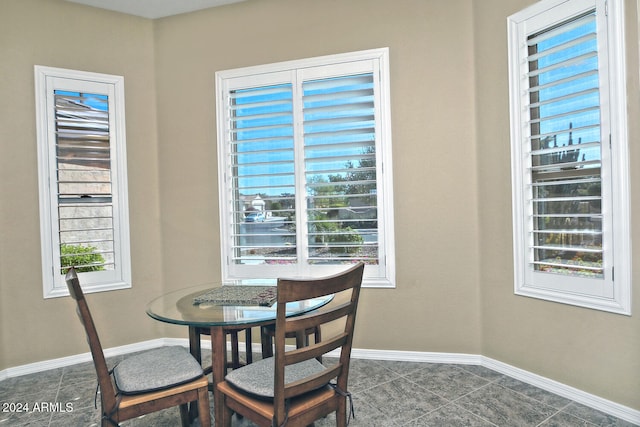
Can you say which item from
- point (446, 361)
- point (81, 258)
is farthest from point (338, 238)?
point (81, 258)

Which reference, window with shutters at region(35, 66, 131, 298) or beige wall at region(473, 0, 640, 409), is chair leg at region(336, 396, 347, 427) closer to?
beige wall at region(473, 0, 640, 409)

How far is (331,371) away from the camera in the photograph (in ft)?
5.69

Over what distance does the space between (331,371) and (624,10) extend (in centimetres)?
249

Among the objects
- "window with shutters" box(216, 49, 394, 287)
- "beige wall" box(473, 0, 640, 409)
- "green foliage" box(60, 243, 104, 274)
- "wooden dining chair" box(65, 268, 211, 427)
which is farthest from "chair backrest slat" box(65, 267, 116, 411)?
"beige wall" box(473, 0, 640, 409)

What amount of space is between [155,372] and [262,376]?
0.54 metres

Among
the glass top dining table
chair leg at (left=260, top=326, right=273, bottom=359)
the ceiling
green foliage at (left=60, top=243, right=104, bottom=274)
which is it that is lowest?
chair leg at (left=260, top=326, right=273, bottom=359)

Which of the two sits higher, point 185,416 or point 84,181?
point 84,181

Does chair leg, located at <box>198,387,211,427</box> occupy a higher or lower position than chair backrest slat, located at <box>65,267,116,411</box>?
lower

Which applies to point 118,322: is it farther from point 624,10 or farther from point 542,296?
point 624,10

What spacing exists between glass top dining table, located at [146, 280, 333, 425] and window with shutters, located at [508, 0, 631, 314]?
1552 mm

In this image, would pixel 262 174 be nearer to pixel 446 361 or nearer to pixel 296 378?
pixel 296 378

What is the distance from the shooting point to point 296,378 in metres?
1.80

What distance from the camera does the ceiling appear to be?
11.3 feet

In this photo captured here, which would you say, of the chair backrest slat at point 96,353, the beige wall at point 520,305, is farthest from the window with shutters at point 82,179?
the beige wall at point 520,305
